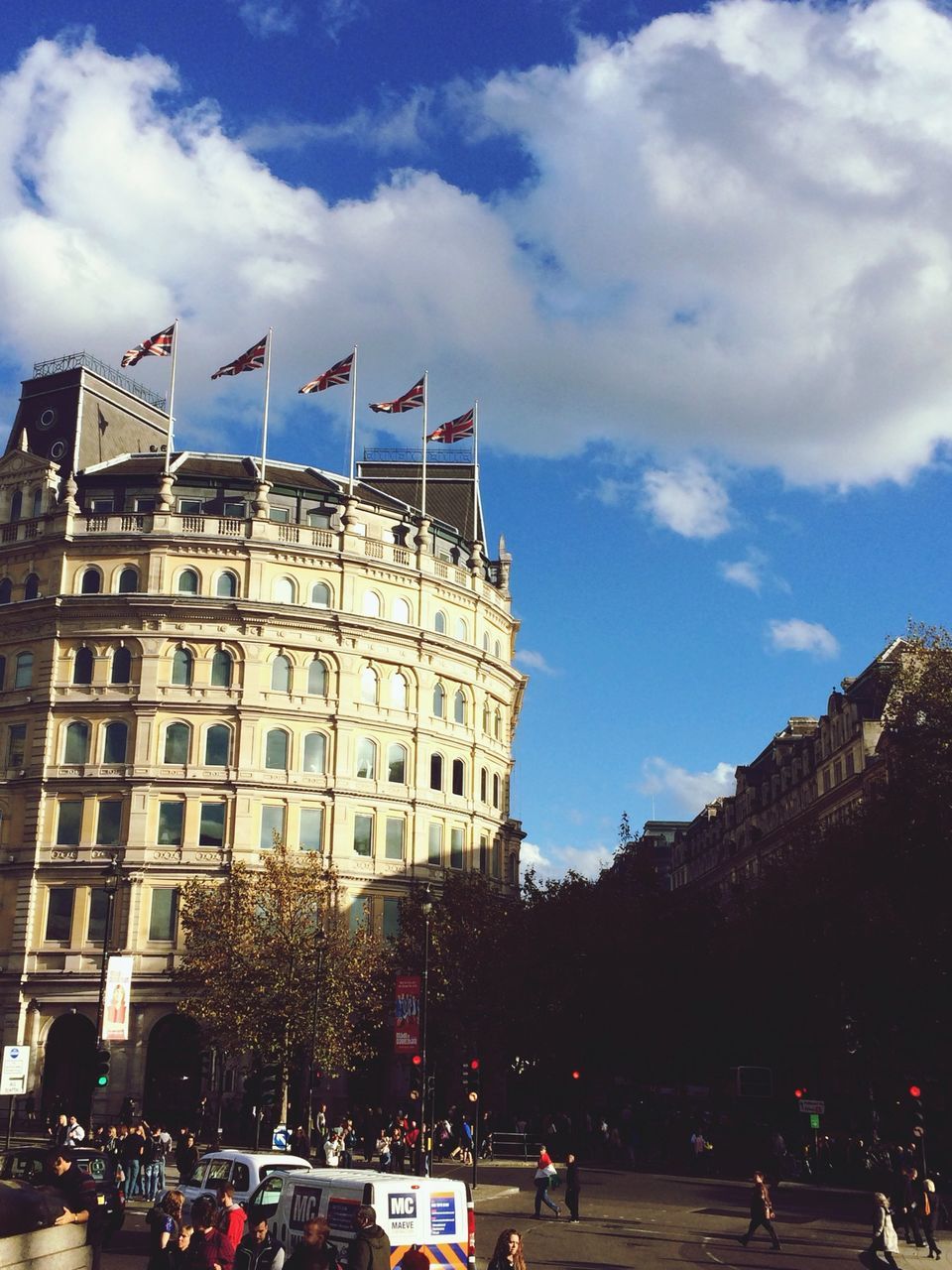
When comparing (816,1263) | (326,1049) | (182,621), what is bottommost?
(816,1263)

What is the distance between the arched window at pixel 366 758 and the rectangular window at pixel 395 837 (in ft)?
7.18

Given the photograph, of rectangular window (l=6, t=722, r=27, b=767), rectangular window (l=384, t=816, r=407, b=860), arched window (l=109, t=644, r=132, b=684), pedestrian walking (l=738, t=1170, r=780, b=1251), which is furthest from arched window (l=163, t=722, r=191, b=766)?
pedestrian walking (l=738, t=1170, r=780, b=1251)

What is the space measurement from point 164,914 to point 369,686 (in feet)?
44.7

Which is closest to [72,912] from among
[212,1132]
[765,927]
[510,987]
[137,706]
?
[137,706]

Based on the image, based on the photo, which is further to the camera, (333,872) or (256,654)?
(256,654)

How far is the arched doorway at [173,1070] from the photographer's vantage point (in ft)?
180

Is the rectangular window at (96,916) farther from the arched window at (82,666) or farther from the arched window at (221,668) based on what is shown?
the arched window at (221,668)

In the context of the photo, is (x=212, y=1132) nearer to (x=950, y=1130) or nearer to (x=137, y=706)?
(x=137, y=706)

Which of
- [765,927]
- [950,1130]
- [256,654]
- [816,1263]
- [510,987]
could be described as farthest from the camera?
[256,654]

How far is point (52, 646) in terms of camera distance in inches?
2346

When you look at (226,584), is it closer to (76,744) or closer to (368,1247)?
(76,744)

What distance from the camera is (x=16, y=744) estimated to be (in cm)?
5966

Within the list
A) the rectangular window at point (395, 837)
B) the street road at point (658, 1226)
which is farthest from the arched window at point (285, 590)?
the street road at point (658, 1226)

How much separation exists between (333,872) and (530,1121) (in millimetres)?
18035
